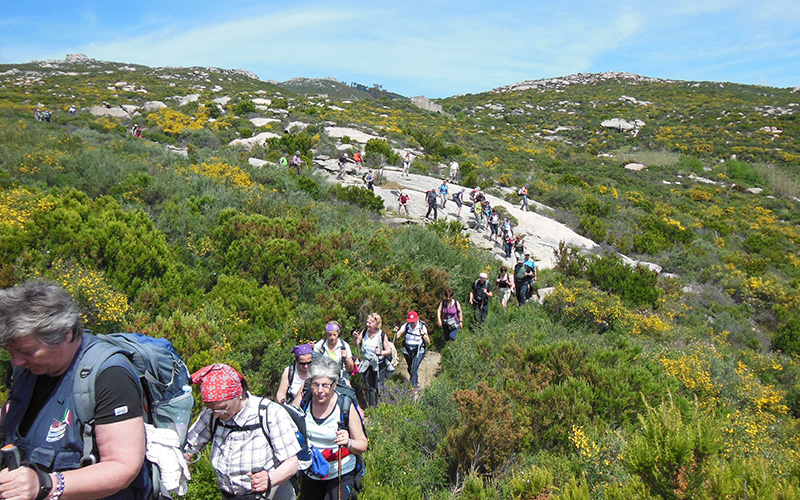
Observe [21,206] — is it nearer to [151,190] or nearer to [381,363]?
[151,190]

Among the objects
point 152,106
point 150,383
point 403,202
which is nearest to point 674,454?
point 150,383

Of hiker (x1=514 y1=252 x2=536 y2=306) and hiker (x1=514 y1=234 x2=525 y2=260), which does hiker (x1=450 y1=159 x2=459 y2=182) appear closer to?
hiker (x1=514 y1=234 x2=525 y2=260)

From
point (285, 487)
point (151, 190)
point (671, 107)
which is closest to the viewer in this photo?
point (285, 487)

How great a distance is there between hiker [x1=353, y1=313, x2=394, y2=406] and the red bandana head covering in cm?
288

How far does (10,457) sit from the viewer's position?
1372mm

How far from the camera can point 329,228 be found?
921cm

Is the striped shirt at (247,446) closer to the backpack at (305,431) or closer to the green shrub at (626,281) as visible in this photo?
the backpack at (305,431)

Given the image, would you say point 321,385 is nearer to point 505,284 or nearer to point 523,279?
point 505,284

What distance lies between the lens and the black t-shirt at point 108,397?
1.58m

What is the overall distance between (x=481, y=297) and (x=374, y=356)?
3.71 m

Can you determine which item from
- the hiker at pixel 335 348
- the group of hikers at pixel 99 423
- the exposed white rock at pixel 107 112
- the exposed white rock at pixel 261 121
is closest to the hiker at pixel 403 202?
the hiker at pixel 335 348

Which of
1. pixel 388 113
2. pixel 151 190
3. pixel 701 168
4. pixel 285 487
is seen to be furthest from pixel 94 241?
pixel 701 168

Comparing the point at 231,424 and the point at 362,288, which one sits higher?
the point at 231,424

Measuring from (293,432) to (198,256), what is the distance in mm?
5713
